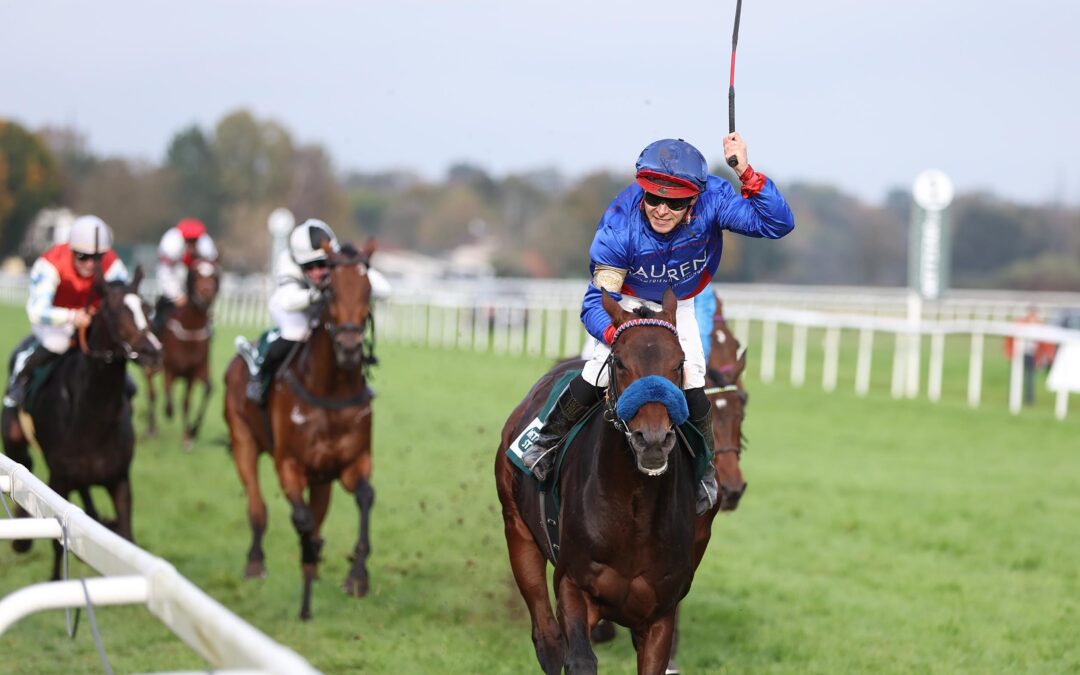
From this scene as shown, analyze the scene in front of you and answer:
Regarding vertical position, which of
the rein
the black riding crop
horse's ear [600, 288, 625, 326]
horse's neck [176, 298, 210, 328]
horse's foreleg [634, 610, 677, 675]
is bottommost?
horse's foreleg [634, 610, 677, 675]

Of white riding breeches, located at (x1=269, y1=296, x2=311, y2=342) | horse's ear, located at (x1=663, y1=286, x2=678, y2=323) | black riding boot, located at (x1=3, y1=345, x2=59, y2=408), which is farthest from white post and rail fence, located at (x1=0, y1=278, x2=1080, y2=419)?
horse's ear, located at (x1=663, y1=286, x2=678, y2=323)

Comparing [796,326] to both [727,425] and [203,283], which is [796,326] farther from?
[727,425]

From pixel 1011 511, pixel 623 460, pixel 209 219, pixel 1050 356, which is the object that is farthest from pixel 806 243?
pixel 623 460

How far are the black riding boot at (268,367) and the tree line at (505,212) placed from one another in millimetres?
44315

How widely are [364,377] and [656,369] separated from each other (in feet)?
12.0

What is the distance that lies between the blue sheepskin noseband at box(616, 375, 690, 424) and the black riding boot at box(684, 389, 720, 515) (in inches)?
15.7

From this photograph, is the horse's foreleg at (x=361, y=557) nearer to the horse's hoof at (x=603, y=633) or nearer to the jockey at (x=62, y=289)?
the horse's hoof at (x=603, y=633)

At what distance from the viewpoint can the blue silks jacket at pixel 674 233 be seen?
4195 millimetres

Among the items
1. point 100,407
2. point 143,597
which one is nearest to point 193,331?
point 100,407

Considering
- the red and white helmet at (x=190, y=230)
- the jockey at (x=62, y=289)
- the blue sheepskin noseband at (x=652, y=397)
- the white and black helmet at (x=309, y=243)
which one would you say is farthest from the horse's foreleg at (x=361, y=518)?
the red and white helmet at (x=190, y=230)

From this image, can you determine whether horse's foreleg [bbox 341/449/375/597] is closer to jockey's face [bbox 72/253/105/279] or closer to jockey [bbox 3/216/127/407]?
jockey [bbox 3/216/127/407]

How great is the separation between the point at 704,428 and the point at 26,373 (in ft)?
15.2

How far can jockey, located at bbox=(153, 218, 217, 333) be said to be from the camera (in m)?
13.3

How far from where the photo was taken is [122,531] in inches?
272
